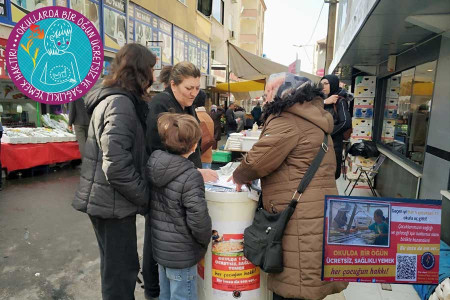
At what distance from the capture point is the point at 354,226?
78.2 inches

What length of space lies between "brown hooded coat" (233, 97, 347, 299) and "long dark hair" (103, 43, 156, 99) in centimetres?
88

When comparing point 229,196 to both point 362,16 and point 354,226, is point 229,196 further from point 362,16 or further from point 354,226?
point 362,16

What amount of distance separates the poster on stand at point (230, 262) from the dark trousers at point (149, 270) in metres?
0.68

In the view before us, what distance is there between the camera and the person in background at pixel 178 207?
76.8 inches

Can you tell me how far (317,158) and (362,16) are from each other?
231 centimetres

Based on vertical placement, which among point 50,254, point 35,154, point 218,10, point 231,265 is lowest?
point 50,254

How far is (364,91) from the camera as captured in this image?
7.11m

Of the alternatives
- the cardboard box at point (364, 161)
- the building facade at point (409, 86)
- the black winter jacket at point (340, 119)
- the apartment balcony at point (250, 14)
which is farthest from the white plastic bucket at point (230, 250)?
the apartment balcony at point (250, 14)

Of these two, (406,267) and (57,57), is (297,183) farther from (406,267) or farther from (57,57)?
(57,57)

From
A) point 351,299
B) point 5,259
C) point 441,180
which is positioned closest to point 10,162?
point 5,259

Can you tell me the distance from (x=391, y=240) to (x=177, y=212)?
1.32 meters

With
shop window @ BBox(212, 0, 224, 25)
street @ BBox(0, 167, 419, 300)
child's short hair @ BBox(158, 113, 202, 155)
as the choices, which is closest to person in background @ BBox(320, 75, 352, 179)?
street @ BBox(0, 167, 419, 300)

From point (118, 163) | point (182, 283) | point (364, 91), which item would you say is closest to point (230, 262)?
point (182, 283)

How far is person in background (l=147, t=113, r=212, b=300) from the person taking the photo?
195cm
